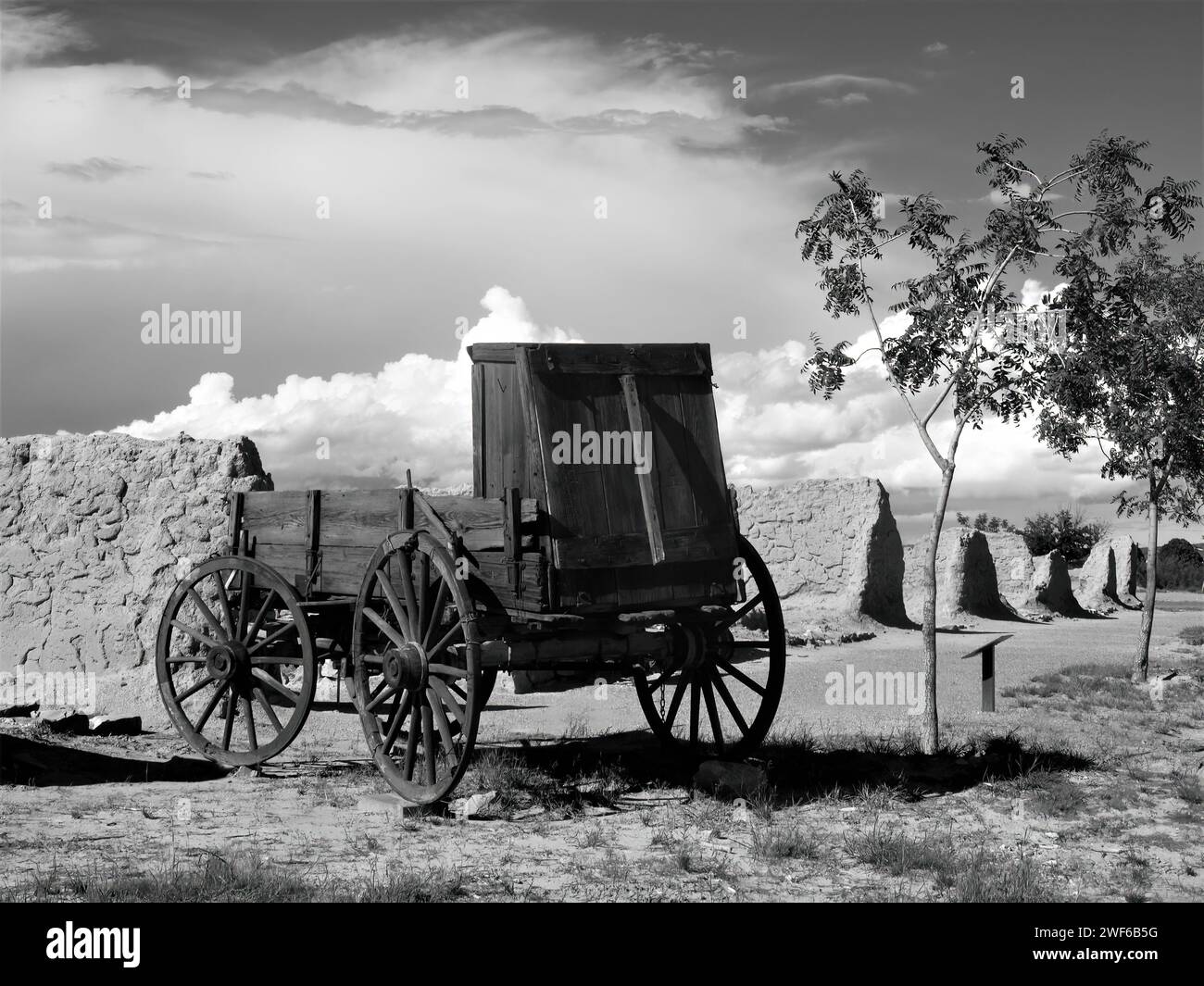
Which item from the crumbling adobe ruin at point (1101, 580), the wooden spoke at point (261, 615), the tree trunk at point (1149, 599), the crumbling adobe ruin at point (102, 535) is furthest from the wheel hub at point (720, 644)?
the crumbling adobe ruin at point (1101, 580)

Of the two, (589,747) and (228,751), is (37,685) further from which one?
(589,747)

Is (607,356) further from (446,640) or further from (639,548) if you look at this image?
(446,640)

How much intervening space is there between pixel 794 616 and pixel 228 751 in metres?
14.4

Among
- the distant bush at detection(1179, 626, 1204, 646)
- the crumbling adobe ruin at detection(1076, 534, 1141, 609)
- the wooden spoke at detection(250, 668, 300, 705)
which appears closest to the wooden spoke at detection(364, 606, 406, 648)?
the wooden spoke at detection(250, 668, 300, 705)

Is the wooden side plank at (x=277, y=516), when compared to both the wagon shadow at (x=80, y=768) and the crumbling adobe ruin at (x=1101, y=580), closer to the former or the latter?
the wagon shadow at (x=80, y=768)

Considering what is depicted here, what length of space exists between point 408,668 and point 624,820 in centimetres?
158

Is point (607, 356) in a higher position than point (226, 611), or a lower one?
higher

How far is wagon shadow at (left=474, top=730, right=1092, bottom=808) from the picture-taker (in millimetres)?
7715

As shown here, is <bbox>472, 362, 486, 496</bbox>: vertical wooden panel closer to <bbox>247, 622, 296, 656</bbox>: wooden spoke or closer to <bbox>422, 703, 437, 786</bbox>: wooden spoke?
<bbox>422, 703, 437, 786</bbox>: wooden spoke

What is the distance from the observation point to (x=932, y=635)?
9.21 m

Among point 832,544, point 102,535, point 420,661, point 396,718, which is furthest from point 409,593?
point 832,544

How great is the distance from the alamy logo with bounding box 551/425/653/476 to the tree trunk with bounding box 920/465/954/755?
2.91m
